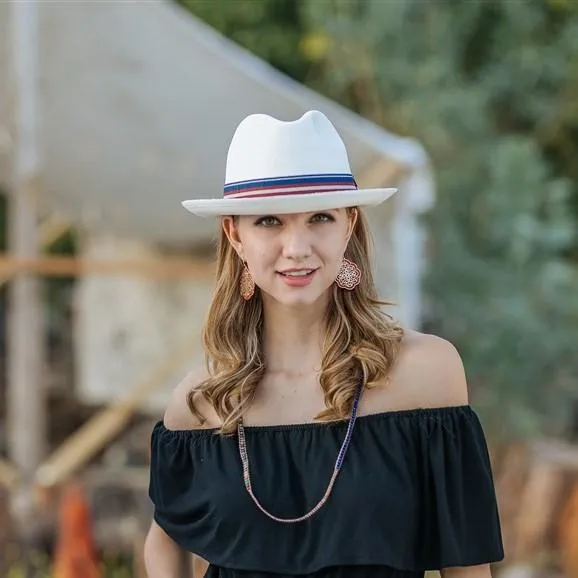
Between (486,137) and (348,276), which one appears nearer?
(348,276)

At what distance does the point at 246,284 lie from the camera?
5.15ft

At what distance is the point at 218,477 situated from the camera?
1539mm

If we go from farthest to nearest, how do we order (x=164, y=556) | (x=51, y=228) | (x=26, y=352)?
(x=51, y=228) → (x=26, y=352) → (x=164, y=556)

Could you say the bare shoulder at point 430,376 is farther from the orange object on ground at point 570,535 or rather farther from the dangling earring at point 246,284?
the orange object on ground at point 570,535

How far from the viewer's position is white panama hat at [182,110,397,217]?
4.71 ft

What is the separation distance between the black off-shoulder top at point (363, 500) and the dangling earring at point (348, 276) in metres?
0.18

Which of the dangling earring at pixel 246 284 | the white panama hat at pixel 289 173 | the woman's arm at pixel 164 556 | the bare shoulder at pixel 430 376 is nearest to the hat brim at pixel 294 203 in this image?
the white panama hat at pixel 289 173

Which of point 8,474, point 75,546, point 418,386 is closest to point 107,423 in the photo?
point 8,474

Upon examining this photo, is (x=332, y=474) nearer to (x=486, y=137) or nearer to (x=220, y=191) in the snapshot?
(x=220, y=191)

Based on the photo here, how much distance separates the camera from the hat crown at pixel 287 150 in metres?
1.45

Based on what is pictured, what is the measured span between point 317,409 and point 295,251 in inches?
9.1

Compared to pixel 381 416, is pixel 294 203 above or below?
above

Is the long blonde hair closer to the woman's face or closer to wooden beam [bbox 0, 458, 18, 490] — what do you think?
the woman's face

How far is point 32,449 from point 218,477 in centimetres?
253
